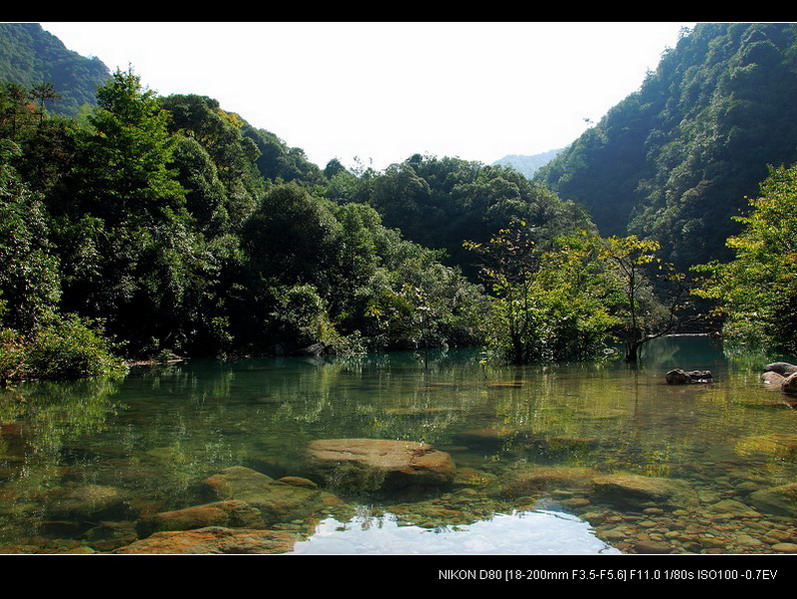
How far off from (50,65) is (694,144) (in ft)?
292

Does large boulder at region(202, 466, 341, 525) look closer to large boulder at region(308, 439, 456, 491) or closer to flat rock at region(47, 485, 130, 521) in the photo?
large boulder at region(308, 439, 456, 491)

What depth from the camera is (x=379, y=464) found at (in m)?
5.14

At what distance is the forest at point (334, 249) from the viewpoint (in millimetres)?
15727

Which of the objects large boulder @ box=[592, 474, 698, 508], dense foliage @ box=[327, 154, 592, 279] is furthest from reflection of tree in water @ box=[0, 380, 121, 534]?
dense foliage @ box=[327, 154, 592, 279]

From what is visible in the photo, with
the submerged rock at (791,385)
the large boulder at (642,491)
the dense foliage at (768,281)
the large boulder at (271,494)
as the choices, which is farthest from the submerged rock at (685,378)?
the large boulder at (271,494)

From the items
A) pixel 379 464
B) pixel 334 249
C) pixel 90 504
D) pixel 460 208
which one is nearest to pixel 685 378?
pixel 379 464

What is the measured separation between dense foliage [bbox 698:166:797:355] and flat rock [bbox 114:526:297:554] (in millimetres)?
13615

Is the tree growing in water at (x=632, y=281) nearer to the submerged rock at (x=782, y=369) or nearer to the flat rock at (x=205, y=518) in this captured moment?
the submerged rock at (x=782, y=369)

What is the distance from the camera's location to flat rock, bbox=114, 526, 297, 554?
124 inches

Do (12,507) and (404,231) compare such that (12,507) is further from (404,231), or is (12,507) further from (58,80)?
(58,80)

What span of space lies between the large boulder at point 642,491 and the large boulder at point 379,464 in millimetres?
1267

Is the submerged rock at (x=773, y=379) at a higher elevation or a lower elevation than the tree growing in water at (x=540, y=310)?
lower

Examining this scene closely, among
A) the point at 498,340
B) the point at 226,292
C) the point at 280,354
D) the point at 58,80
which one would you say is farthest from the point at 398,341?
the point at 58,80
